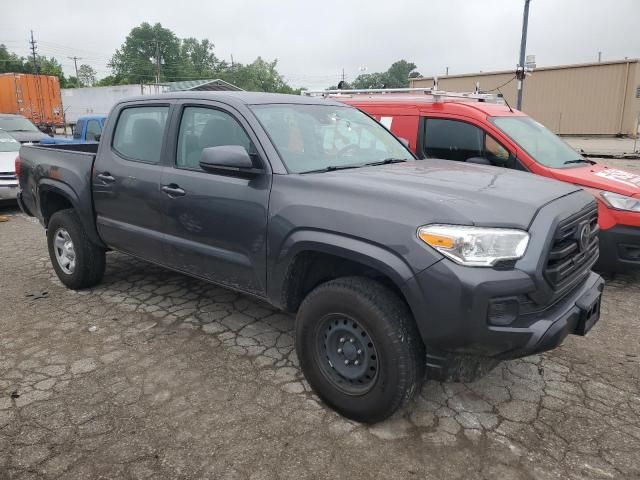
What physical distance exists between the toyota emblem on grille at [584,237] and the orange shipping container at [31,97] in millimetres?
25148

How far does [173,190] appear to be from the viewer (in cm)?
362

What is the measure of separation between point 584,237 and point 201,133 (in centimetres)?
260

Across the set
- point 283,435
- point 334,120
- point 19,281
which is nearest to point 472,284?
point 283,435

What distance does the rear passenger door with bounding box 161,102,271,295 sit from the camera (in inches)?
124

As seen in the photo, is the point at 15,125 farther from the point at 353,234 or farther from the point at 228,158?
the point at 353,234

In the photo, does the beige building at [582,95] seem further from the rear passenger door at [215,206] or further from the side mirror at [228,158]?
the side mirror at [228,158]

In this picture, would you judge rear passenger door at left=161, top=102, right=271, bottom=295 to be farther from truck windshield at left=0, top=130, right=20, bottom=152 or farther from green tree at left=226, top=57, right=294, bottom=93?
green tree at left=226, top=57, right=294, bottom=93

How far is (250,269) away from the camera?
3209 millimetres

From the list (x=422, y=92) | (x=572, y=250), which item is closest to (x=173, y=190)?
(x=572, y=250)

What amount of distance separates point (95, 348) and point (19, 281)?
83.3 inches

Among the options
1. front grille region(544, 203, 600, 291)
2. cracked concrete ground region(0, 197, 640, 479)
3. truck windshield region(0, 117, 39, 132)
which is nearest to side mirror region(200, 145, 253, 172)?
cracked concrete ground region(0, 197, 640, 479)

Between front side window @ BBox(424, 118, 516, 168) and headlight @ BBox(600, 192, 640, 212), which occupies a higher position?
front side window @ BBox(424, 118, 516, 168)

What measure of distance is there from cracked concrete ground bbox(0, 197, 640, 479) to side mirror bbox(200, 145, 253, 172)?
1.36 meters

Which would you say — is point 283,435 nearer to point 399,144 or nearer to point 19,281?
point 399,144
